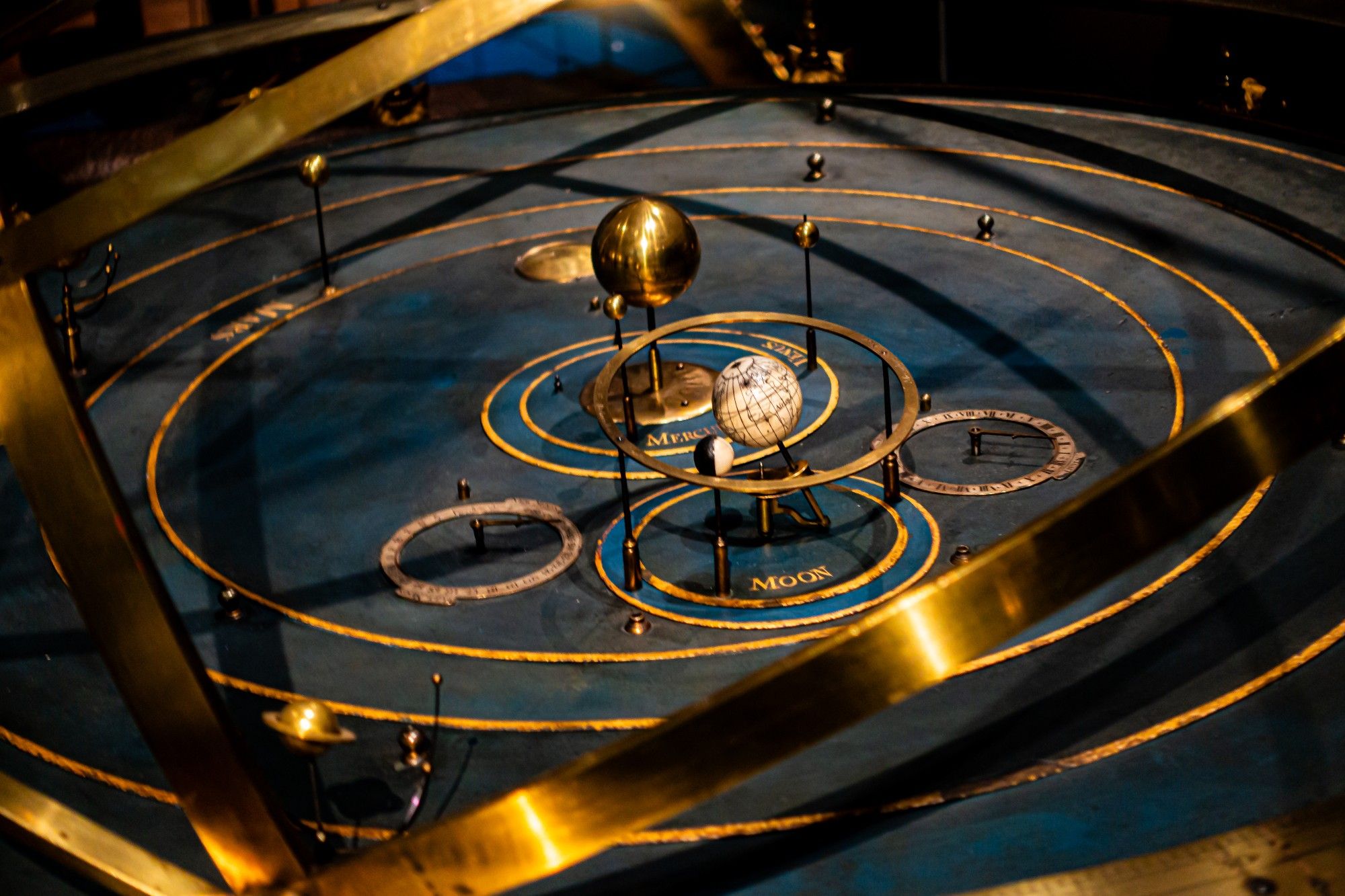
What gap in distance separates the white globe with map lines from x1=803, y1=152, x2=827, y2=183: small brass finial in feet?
26.7

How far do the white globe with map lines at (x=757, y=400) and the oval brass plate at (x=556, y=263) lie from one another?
6.13m

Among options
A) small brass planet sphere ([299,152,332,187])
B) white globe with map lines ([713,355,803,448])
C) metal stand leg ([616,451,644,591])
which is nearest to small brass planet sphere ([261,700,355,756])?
metal stand leg ([616,451,644,591])

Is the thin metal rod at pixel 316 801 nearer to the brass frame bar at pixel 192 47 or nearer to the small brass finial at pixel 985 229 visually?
the brass frame bar at pixel 192 47

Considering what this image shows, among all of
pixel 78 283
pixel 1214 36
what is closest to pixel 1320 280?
pixel 1214 36

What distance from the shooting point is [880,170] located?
1825 centimetres

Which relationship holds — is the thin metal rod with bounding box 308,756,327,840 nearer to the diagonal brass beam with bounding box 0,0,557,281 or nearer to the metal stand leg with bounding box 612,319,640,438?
the diagonal brass beam with bounding box 0,0,557,281

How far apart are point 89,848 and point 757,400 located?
16.8 feet

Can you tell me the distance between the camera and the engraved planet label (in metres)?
11.3

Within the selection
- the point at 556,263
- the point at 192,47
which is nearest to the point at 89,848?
the point at 556,263

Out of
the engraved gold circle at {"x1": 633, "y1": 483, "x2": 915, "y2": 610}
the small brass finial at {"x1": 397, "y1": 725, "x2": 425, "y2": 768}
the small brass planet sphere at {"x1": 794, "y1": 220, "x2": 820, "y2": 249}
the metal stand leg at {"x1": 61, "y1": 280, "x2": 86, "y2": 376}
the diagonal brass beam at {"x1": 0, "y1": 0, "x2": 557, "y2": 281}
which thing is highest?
the diagonal brass beam at {"x1": 0, "y1": 0, "x2": 557, "y2": 281}

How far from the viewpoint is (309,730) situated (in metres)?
7.18

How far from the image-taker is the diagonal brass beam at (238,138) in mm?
7539

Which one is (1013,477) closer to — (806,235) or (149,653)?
(806,235)

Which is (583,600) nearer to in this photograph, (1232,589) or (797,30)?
(1232,589)
